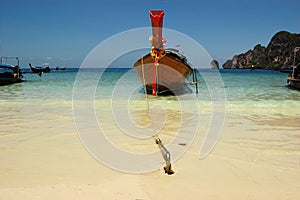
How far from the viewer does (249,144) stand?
197 inches

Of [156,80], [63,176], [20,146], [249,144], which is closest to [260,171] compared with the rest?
[249,144]

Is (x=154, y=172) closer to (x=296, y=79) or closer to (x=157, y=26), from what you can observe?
(x=157, y=26)

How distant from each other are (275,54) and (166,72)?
352 ft

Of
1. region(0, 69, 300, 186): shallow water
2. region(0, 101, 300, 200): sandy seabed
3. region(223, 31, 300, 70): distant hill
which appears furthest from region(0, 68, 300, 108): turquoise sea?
region(223, 31, 300, 70): distant hill

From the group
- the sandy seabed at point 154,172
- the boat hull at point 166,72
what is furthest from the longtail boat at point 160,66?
the sandy seabed at point 154,172

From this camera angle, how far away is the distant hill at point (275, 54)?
98.9 m

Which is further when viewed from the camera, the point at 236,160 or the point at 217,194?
the point at 236,160

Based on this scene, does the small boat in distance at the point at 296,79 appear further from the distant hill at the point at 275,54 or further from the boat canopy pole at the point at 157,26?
the distant hill at the point at 275,54

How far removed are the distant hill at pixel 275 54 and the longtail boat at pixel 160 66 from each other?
88.4 meters

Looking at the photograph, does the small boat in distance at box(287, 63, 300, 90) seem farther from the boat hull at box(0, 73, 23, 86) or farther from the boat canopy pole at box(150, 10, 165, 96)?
the boat hull at box(0, 73, 23, 86)

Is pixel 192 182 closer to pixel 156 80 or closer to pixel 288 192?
pixel 288 192

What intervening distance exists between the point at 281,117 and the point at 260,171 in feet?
16.7

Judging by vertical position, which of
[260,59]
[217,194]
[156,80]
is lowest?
[217,194]

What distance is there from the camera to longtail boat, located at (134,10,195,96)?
36.5 feet
